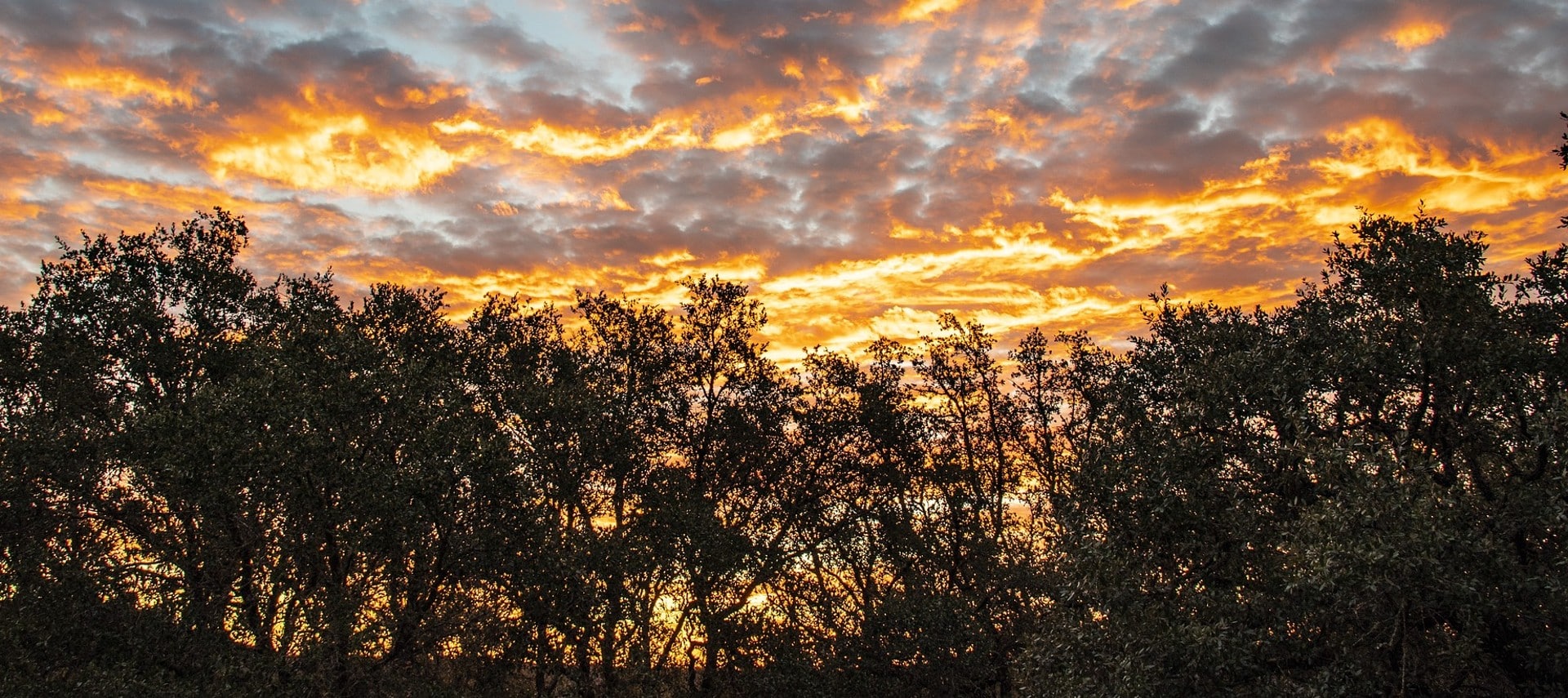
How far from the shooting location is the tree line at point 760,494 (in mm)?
18797

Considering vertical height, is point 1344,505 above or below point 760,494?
below

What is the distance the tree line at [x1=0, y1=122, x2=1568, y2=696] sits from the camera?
18.8 metres

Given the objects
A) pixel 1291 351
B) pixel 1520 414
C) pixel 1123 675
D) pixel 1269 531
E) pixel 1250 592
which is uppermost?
pixel 1291 351

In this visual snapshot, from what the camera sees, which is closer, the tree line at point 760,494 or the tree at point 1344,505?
the tree at point 1344,505

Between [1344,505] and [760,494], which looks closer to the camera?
[1344,505]

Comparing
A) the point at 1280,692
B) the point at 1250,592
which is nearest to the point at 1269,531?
the point at 1250,592

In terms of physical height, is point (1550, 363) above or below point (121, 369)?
below

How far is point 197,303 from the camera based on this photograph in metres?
33.4

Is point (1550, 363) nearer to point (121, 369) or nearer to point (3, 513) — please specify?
point (3, 513)

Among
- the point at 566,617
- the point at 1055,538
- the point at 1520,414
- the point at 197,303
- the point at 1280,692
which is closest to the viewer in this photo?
the point at 1280,692

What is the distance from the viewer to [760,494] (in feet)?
136

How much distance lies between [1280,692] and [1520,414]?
8.27 meters

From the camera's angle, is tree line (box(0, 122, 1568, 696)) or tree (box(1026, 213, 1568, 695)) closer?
tree (box(1026, 213, 1568, 695))

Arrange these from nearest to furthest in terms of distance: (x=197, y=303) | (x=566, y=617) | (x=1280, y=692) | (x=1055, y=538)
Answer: (x=1280, y=692) → (x=1055, y=538) → (x=566, y=617) → (x=197, y=303)
